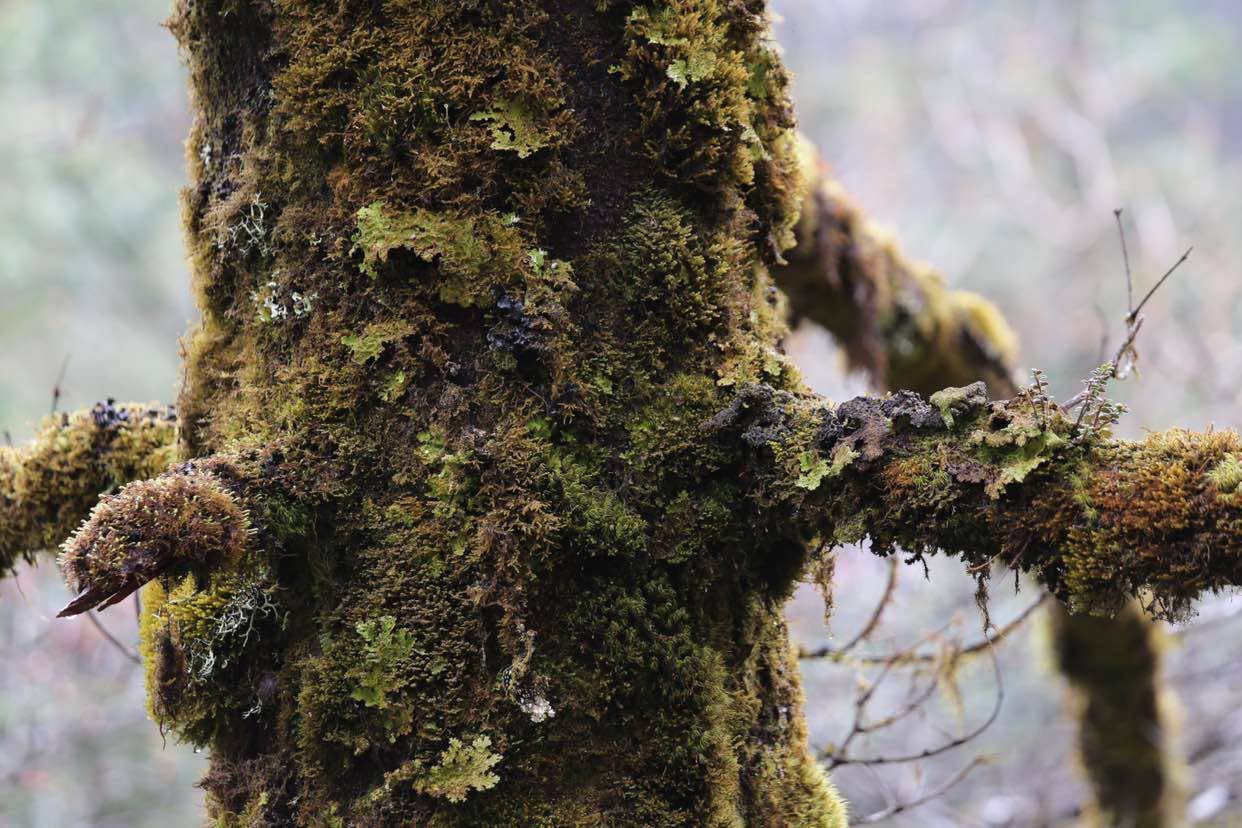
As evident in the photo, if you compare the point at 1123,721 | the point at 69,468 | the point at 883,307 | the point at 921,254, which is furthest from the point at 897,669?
the point at 921,254

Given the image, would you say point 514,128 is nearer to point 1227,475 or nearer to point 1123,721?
point 1227,475

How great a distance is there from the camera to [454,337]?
1.46 meters

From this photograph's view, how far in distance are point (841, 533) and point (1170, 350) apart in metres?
9.01

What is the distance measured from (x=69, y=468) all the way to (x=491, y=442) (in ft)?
3.67

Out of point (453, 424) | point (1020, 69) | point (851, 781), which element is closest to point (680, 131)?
point (453, 424)

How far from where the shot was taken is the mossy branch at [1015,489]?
3.85 feet

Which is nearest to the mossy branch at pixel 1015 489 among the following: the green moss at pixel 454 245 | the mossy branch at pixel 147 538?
the green moss at pixel 454 245

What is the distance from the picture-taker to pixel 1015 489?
126cm

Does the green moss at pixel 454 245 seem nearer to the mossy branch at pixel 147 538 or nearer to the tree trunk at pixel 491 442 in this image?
the tree trunk at pixel 491 442

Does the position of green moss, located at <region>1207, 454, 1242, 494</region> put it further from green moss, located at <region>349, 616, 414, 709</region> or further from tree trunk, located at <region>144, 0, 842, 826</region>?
green moss, located at <region>349, 616, 414, 709</region>

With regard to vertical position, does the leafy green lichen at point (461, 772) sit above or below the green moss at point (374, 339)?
below

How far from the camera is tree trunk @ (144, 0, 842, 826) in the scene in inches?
54.8

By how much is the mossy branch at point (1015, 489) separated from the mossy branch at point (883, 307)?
1.96 meters

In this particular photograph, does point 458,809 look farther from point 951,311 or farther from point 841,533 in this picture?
point 951,311
